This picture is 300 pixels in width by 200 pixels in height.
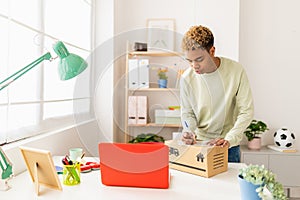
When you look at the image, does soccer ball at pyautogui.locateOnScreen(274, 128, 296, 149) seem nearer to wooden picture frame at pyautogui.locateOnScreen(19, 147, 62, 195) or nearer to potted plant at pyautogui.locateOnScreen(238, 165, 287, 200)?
potted plant at pyautogui.locateOnScreen(238, 165, 287, 200)

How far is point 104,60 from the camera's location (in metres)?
1.39

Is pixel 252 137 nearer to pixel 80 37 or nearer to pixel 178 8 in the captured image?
pixel 178 8

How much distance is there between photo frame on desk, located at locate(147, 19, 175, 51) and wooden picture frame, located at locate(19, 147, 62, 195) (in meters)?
1.83

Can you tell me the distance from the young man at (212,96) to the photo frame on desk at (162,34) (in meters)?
1.19

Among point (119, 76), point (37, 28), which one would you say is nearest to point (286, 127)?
point (119, 76)

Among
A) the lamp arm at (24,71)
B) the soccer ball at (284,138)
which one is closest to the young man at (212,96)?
the lamp arm at (24,71)

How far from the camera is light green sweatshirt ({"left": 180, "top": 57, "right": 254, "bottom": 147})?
5.34 ft

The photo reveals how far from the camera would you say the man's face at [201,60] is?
1468mm

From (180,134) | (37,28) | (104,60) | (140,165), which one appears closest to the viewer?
(140,165)

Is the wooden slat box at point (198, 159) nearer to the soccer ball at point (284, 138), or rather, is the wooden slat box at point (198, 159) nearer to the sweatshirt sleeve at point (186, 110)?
the sweatshirt sleeve at point (186, 110)

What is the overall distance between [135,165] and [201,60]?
649mm

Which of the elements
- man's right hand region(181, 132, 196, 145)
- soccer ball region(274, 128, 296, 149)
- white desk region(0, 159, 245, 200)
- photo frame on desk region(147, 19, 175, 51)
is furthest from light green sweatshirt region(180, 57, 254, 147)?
soccer ball region(274, 128, 296, 149)

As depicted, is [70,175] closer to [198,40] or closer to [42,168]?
[42,168]

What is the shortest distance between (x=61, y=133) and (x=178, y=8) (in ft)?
5.63
